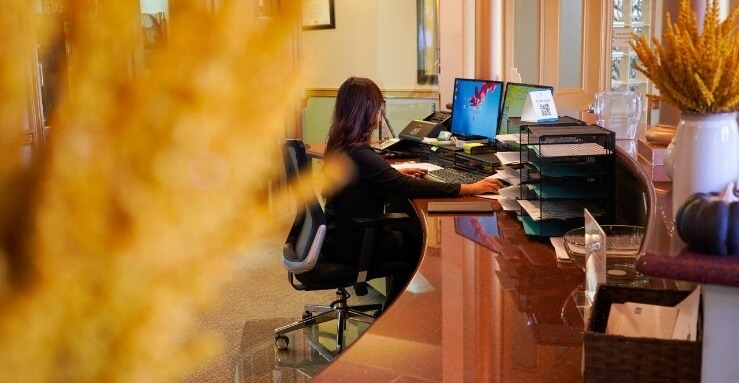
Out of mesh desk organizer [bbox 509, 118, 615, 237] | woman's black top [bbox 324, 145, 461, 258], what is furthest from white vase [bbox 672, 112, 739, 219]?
woman's black top [bbox 324, 145, 461, 258]

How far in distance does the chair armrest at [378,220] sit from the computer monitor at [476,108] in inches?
31.5

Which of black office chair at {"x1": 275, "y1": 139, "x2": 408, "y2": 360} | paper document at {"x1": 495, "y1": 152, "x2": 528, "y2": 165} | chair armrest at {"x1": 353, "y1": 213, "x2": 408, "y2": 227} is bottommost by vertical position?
black office chair at {"x1": 275, "y1": 139, "x2": 408, "y2": 360}

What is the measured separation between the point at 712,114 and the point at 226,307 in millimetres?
3289

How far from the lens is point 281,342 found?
3.65 m

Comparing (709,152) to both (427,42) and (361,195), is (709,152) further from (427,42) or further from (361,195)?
(427,42)

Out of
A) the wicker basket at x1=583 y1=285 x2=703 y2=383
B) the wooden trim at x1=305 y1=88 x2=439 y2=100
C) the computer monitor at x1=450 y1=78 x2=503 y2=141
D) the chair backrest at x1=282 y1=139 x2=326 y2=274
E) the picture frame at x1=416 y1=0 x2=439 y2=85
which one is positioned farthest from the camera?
the wooden trim at x1=305 y1=88 x2=439 y2=100

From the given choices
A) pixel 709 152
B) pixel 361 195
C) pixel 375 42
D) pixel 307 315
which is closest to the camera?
pixel 709 152

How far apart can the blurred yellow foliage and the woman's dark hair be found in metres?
3.04

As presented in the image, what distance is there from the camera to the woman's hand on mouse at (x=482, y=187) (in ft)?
10.6

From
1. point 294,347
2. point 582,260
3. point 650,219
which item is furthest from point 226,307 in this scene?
point 650,219

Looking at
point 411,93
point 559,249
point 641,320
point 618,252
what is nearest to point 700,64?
point 641,320

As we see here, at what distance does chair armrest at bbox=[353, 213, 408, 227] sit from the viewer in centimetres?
329

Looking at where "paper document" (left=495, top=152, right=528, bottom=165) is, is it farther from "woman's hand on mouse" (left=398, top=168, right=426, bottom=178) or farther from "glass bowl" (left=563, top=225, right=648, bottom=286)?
"glass bowl" (left=563, top=225, right=648, bottom=286)

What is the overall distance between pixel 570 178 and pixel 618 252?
0.51 meters
